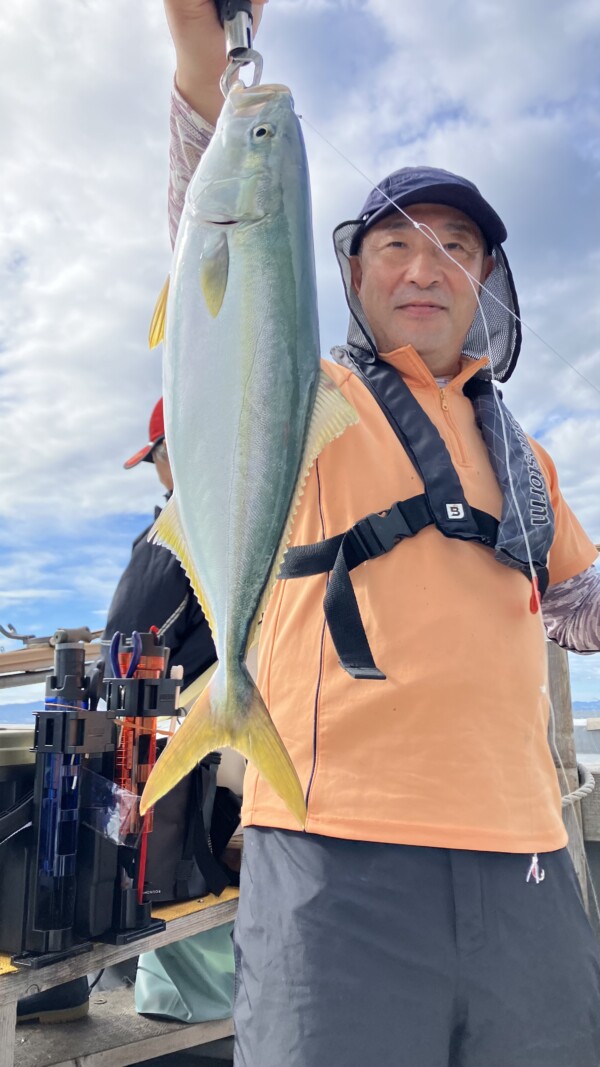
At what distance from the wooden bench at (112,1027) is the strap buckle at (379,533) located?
5.50ft

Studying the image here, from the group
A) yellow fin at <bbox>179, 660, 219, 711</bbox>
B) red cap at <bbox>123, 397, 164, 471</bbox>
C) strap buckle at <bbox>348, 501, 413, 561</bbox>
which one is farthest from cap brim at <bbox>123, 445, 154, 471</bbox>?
strap buckle at <bbox>348, 501, 413, 561</bbox>

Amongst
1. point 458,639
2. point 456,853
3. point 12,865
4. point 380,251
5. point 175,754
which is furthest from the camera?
point 380,251

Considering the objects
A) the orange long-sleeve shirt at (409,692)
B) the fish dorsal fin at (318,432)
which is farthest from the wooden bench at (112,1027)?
the fish dorsal fin at (318,432)

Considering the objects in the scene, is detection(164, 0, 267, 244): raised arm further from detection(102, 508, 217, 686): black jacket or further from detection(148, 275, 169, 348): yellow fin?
detection(102, 508, 217, 686): black jacket

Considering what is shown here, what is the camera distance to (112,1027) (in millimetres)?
3516

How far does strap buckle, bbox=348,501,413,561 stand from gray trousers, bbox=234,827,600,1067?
0.73m

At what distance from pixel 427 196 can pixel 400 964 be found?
2314mm

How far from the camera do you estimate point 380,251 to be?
262 cm

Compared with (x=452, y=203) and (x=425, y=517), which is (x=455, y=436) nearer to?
(x=425, y=517)

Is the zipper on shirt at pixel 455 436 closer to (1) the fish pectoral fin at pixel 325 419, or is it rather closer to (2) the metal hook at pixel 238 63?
(1) the fish pectoral fin at pixel 325 419

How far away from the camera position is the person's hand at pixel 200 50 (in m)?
1.88

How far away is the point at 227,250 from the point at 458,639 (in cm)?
113

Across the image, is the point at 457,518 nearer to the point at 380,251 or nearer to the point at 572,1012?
the point at 380,251

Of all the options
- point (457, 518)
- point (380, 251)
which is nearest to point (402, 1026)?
point (457, 518)
